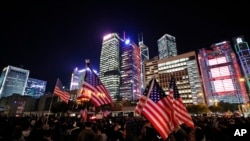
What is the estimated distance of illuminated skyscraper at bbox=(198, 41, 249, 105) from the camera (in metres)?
113

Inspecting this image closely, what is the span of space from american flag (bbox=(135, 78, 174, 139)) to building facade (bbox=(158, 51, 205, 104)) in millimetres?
112749

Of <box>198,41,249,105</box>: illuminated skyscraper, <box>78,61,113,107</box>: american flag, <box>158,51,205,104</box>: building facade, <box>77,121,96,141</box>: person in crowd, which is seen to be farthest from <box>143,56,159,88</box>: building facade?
<box>77,121,96,141</box>: person in crowd

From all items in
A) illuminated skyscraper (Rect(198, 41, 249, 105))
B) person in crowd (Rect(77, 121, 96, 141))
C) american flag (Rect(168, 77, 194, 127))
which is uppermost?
illuminated skyscraper (Rect(198, 41, 249, 105))

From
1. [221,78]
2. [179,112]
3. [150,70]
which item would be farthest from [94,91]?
[150,70]

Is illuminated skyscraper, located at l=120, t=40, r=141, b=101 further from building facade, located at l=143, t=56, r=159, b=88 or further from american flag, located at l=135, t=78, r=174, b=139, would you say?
american flag, located at l=135, t=78, r=174, b=139

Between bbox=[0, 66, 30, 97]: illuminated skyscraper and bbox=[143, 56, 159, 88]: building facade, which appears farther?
bbox=[0, 66, 30, 97]: illuminated skyscraper

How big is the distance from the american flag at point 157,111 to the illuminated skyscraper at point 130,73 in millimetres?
155471

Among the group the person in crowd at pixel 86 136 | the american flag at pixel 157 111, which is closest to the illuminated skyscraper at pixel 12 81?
the person in crowd at pixel 86 136

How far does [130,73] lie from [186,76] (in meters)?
68.8

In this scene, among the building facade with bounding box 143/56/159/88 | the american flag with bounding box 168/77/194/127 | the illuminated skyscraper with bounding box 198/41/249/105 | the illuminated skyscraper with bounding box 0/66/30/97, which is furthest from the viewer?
the illuminated skyscraper with bounding box 0/66/30/97

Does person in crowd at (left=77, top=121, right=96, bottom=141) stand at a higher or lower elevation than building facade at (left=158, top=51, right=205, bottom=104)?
lower

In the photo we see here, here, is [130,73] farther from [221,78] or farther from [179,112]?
[179,112]

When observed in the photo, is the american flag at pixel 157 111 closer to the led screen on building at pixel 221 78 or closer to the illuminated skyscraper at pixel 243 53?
the led screen on building at pixel 221 78

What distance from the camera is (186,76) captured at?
11938 centimetres
